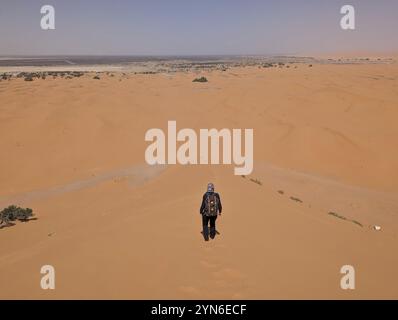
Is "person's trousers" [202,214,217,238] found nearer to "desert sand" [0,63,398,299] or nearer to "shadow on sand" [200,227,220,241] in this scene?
"shadow on sand" [200,227,220,241]

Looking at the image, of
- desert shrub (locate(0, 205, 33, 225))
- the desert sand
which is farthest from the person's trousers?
desert shrub (locate(0, 205, 33, 225))

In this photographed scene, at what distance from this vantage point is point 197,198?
9438 mm

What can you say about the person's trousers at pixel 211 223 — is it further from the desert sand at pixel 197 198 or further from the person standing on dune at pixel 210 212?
the desert sand at pixel 197 198

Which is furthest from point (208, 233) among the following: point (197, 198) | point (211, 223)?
point (197, 198)

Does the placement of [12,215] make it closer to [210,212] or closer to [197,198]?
[197,198]

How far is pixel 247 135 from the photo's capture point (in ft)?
63.9

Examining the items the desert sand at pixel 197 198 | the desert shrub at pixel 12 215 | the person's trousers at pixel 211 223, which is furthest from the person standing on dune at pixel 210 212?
the desert shrub at pixel 12 215

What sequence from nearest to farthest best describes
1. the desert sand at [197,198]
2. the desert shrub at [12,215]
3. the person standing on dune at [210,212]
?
the desert sand at [197,198] < the person standing on dune at [210,212] < the desert shrub at [12,215]

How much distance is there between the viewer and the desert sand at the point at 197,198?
5.45m

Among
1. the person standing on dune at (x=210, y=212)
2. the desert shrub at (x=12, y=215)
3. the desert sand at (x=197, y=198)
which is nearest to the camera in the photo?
the desert sand at (x=197, y=198)

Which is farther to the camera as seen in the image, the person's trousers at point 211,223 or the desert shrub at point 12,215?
the desert shrub at point 12,215

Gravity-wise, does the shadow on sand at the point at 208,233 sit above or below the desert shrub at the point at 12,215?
above

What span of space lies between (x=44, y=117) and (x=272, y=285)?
19.2 metres

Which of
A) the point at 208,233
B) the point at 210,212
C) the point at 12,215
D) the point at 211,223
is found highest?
the point at 210,212
